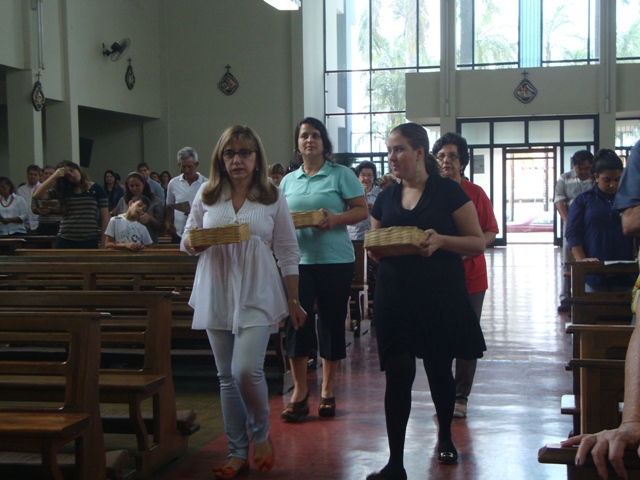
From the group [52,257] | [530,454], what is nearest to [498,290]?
[52,257]

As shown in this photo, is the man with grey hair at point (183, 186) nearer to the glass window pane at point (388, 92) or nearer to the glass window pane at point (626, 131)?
the glass window pane at point (388, 92)

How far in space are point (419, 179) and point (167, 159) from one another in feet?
55.3

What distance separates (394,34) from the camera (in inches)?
811

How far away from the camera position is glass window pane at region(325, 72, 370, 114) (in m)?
20.8

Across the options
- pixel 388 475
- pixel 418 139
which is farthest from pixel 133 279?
pixel 388 475

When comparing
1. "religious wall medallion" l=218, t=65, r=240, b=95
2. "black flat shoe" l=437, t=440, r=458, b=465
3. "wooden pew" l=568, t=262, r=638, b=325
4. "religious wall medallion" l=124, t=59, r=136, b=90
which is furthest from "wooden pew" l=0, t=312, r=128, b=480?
"religious wall medallion" l=218, t=65, r=240, b=95

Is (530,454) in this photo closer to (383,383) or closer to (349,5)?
(383,383)

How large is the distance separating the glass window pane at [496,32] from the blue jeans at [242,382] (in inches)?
669

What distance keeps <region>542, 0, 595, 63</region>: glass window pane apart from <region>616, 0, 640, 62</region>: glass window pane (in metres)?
0.69

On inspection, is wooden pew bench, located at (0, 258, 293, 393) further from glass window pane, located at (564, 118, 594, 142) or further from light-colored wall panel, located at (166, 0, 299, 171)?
glass window pane, located at (564, 118, 594, 142)

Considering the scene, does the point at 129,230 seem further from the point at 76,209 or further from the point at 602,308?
the point at 602,308

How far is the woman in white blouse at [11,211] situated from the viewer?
11742 millimetres

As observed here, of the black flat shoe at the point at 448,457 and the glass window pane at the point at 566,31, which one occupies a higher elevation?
the glass window pane at the point at 566,31

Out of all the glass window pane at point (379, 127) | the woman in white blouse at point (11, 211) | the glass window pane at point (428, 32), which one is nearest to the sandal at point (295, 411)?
the woman in white blouse at point (11, 211)
